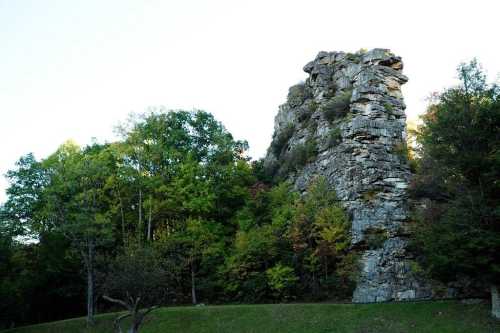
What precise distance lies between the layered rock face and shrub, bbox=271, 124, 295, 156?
0.16 metres

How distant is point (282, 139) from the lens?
44281 mm

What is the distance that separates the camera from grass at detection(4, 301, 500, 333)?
1808 cm

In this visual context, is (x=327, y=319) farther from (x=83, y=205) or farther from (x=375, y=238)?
(x=83, y=205)

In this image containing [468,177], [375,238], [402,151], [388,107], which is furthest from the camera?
[388,107]

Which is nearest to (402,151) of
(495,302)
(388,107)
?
(388,107)

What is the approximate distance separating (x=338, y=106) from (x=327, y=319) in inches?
766

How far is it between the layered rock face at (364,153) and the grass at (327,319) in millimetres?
3239

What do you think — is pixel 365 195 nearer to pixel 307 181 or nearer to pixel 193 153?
pixel 307 181

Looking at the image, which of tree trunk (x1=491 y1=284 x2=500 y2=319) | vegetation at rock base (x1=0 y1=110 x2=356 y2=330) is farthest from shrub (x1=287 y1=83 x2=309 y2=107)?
tree trunk (x1=491 y1=284 x2=500 y2=319)

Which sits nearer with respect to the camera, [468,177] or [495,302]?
[495,302]

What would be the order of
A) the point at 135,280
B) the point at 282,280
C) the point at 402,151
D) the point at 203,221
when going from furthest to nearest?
the point at 203,221 < the point at 402,151 < the point at 282,280 < the point at 135,280

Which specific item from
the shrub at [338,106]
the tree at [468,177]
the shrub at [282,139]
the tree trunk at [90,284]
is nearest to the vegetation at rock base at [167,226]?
the tree trunk at [90,284]

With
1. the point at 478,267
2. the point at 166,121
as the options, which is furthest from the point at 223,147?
the point at 478,267

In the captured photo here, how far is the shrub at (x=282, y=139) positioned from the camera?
43469 mm
